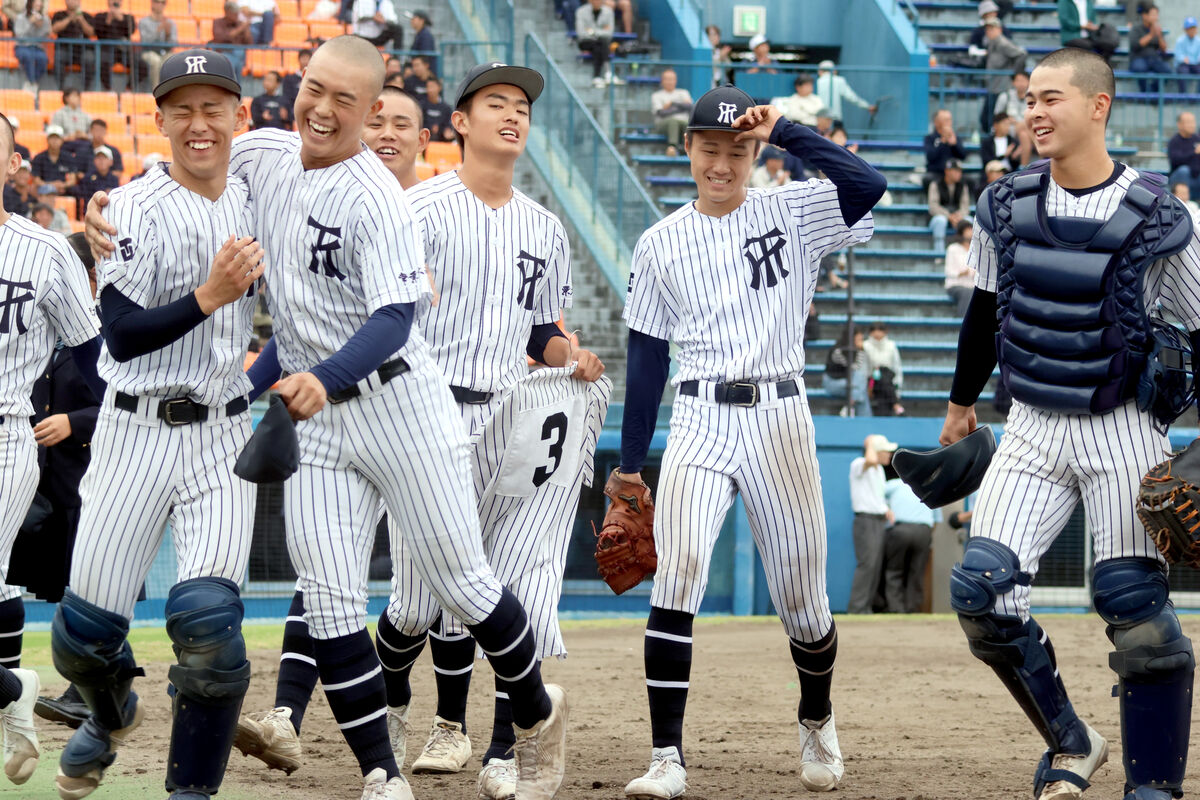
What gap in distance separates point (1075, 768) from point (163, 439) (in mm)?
3164

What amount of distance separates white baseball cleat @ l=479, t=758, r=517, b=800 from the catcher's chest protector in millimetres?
2236

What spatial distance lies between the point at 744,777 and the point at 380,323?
8.32 feet

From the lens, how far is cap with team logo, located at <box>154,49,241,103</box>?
4688mm

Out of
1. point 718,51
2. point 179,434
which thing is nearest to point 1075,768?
point 179,434

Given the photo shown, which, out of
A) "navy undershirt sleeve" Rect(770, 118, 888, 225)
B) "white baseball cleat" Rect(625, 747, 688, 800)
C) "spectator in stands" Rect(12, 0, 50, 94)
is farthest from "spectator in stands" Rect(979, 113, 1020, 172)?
"white baseball cleat" Rect(625, 747, 688, 800)

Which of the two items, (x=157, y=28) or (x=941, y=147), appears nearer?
(x=157, y=28)

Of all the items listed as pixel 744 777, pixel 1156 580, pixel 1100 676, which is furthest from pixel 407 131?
pixel 1100 676

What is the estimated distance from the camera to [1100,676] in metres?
9.09

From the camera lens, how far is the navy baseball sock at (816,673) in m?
5.76

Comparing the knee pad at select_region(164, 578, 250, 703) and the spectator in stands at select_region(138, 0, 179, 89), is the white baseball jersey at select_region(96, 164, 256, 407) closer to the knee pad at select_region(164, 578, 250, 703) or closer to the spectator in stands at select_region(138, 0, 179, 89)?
the knee pad at select_region(164, 578, 250, 703)

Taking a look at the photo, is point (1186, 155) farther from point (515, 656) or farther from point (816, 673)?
point (515, 656)

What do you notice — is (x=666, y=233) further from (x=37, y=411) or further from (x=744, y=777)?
(x=37, y=411)

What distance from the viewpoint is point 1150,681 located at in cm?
484

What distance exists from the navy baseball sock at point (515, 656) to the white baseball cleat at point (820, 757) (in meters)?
1.15
